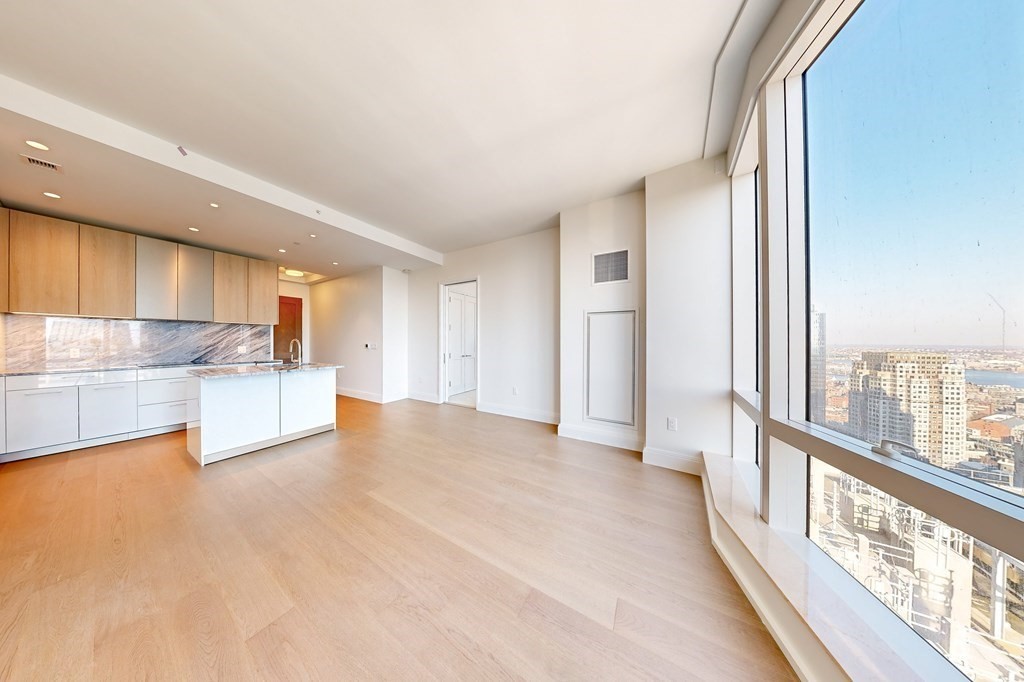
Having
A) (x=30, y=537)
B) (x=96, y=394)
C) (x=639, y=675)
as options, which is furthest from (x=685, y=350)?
(x=96, y=394)

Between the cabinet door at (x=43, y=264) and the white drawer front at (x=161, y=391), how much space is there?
989 mm

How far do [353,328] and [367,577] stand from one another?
5.04m

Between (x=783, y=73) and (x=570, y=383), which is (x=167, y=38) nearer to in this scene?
(x=783, y=73)

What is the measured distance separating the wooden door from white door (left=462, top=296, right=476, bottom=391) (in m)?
3.66

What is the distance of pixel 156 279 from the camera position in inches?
142

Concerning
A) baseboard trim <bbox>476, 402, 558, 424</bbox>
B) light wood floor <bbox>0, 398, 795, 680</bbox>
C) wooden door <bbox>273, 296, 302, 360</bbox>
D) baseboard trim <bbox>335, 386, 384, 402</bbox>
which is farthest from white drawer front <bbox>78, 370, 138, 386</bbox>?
baseboard trim <bbox>476, 402, 558, 424</bbox>

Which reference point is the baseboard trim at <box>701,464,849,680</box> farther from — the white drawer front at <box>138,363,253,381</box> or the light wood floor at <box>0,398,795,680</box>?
the white drawer front at <box>138,363,253,381</box>

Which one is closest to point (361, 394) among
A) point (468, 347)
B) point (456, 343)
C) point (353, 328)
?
point (353, 328)

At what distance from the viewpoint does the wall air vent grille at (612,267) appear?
3.12 meters

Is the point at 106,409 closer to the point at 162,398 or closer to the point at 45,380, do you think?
the point at 162,398

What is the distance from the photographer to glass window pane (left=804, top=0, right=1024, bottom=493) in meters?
0.73

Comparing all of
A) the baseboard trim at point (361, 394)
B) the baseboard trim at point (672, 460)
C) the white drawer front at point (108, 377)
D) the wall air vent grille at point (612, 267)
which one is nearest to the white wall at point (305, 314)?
the baseboard trim at point (361, 394)

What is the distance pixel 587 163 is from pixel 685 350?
1.91 meters

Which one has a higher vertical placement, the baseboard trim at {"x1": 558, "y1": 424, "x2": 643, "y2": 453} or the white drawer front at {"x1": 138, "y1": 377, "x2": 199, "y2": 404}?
the white drawer front at {"x1": 138, "y1": 377, "x2": 199, "y2": 404}
